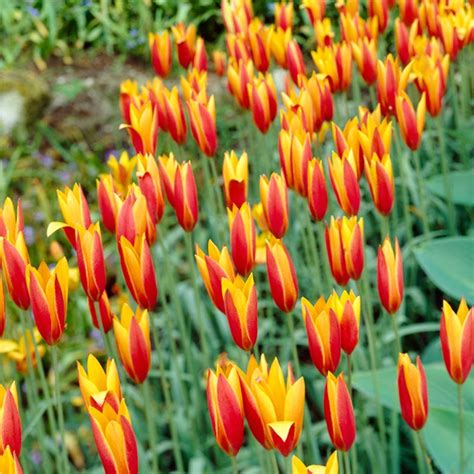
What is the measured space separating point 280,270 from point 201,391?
1129mm

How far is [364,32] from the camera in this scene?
9.00 ft

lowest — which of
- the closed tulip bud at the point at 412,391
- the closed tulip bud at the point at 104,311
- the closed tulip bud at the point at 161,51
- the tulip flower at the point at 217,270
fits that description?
the closed tulip bud at the point at 412,391

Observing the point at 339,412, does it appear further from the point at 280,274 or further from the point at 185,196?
the point at 185,196

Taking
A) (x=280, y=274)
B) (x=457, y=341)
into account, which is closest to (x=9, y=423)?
(x=280, y=274)

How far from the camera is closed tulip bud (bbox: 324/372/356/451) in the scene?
1.26 meters

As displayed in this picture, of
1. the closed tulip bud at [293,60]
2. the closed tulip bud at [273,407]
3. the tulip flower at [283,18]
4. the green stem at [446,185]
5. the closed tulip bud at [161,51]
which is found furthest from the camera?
the tulip flower at [283,18]

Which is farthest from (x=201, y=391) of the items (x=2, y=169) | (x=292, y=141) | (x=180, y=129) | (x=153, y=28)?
(x=153, y=28)

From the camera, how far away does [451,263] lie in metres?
2.27

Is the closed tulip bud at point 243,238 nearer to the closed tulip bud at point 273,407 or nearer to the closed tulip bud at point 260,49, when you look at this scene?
the closed tulip bud at point 273,407

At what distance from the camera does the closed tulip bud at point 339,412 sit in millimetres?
1262

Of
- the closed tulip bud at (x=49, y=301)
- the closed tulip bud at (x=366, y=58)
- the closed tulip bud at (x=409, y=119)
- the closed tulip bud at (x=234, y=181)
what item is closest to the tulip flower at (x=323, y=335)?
the closed tulip bud at (x=49, y=301)

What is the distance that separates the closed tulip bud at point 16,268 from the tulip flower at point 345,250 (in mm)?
511

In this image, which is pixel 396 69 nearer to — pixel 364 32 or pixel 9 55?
pixel 364 32

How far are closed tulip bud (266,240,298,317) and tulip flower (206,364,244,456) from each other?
0.30 metres
